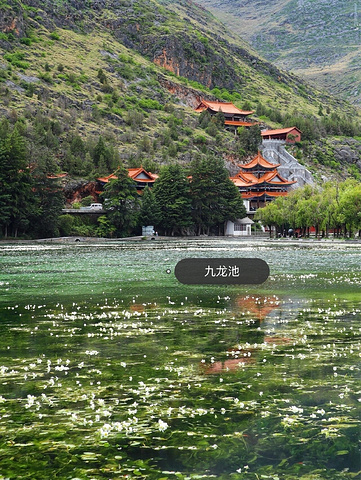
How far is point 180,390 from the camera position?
8.55 meters

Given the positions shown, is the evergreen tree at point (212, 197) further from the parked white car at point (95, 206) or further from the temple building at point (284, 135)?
the temple building at point (284, 135)

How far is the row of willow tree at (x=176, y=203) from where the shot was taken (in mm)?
81500

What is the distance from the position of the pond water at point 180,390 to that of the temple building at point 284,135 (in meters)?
140

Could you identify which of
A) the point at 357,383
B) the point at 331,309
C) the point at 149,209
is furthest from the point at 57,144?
the point at 357,383

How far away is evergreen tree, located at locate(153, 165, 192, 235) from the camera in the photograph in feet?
287

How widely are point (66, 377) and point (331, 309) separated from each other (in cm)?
918

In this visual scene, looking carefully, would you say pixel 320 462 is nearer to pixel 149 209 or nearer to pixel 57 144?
pixel 149 209

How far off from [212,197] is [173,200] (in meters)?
8.36

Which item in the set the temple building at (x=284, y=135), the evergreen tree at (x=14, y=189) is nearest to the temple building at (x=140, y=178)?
the evergreen tree at (x=14, y=189)

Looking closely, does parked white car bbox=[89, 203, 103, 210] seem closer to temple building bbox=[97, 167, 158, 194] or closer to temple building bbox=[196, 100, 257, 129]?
temple building bbox=[97, 167, 158, 194]

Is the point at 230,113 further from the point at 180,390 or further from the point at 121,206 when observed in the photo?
the point at 180,390

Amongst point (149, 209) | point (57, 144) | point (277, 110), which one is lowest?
point (149, 209)

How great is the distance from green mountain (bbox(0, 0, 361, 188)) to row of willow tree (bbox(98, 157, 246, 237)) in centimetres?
1037

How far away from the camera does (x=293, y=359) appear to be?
34.3ft
